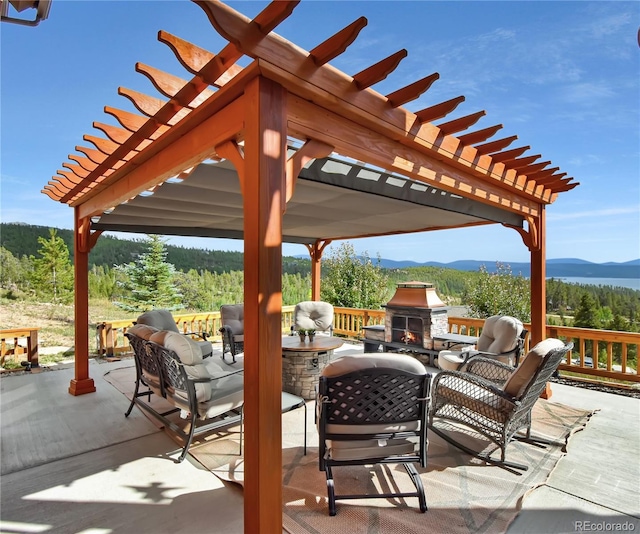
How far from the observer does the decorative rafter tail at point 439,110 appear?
87.4 inches

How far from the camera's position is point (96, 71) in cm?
724

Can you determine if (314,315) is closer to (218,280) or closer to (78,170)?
(78,170)

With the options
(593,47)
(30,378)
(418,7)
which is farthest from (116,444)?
(593,47)

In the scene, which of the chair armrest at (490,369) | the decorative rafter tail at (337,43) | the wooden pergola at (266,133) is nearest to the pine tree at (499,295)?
the chair armrest at (490,369)

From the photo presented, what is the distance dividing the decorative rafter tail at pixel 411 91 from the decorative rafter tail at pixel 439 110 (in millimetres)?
283

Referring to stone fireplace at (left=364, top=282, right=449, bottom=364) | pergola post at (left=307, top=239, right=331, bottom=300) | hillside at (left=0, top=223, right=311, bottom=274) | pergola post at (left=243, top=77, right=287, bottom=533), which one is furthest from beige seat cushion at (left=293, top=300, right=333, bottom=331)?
pergola post at (left=243, top=77, right=287, bottom=533)

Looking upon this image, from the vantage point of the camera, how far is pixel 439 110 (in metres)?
2.37

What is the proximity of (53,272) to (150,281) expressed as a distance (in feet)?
7.26

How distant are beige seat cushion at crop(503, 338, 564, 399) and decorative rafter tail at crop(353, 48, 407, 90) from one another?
Result: 2385 mm

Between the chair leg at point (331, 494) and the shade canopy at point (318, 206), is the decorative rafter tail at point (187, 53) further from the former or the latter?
the chair leg at point (331, 494)

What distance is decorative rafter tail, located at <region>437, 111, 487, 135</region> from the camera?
2.46 meters

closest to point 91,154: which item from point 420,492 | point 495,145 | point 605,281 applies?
point 495,145

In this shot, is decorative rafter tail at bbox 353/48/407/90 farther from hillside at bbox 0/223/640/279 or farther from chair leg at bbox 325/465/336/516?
hillside at bbox 0/223/640/279

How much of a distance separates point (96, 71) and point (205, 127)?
701 centimetres
